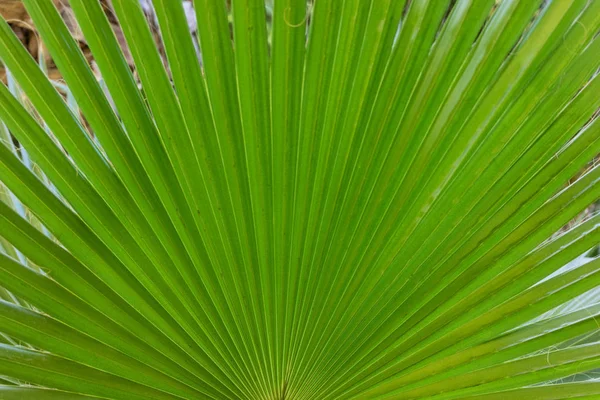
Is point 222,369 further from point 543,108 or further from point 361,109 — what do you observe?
point 543,108

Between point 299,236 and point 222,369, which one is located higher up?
point 299,236

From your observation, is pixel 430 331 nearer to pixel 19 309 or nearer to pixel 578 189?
pixel 578 189

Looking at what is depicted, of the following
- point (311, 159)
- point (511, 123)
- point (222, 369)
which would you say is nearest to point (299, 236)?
point (311, 159)

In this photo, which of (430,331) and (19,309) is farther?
(430,331)

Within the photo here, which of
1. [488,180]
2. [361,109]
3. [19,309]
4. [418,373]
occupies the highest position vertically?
[361,109]

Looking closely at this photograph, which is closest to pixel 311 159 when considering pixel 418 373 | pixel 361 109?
pixel 361 109

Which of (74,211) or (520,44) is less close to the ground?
(520,44)
